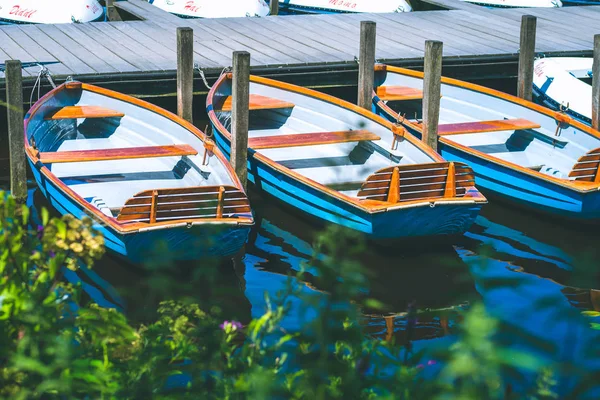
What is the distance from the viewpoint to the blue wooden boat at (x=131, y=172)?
8.12m

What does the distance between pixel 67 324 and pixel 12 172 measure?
279 inches

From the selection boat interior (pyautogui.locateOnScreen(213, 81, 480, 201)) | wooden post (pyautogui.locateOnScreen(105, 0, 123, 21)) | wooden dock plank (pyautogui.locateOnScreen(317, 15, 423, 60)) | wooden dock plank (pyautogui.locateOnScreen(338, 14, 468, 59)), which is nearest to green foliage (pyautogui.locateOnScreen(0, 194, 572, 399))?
boat interior (pyautogui.locateOnScreen(213, 81, 480, 201))

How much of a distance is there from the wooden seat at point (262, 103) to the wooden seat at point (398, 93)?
138 cm

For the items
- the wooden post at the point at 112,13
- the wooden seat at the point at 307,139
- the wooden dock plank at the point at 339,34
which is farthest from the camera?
the wooden post at the point at 112,13

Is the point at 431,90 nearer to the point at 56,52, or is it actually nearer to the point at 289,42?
the point at 289,42

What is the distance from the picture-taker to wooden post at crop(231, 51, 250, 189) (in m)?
9.66

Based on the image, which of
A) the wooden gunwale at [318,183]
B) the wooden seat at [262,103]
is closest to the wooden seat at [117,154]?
the wooden gunwale at [318,183]

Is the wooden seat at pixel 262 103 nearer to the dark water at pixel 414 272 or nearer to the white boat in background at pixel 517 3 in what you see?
the dark water at pixel 414 272

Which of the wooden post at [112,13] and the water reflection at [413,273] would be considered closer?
the water reflection at [413,273]

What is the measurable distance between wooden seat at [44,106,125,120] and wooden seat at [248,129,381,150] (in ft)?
6.02

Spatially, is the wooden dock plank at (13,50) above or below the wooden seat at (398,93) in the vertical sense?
above

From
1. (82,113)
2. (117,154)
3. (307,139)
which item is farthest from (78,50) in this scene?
(307,139)

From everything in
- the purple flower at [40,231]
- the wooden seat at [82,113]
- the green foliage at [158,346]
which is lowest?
the wooden seat at [82,113]

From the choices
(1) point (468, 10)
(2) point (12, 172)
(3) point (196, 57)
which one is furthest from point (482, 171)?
(1) point (468, 10)
